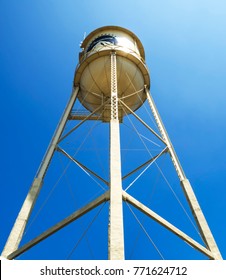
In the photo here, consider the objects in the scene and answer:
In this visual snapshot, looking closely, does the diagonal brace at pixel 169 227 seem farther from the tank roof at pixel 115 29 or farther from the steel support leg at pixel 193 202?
the tank roof at pixel 115 29

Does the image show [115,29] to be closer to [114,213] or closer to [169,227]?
[169,227]

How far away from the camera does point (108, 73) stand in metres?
12.3

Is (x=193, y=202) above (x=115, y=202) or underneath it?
above

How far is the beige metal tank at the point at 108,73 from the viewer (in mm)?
12297

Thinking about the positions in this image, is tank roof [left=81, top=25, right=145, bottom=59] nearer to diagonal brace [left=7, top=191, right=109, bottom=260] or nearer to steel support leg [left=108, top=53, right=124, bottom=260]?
steel support leg [left=108, top=53, right=124, bottom=260]

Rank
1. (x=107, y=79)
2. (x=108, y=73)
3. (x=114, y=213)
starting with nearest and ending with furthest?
(x=114, y=213)
(x=108, y=73)
(x=107, y=79)

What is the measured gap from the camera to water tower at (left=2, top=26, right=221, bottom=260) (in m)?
7.37

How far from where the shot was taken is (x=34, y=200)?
876 centimetres

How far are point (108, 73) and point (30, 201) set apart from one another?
6.18m

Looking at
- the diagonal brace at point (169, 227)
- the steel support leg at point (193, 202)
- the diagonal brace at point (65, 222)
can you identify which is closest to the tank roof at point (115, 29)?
the steel support leg at point (193, 202)

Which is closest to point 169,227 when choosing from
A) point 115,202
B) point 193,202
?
point 193,202

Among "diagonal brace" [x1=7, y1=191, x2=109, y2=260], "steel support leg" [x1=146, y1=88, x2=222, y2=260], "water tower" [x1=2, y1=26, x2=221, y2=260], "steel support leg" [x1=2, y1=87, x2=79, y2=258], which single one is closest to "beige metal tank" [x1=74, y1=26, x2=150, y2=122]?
"water tower" [x1=2, y1=26, x2=221, y2=260]
